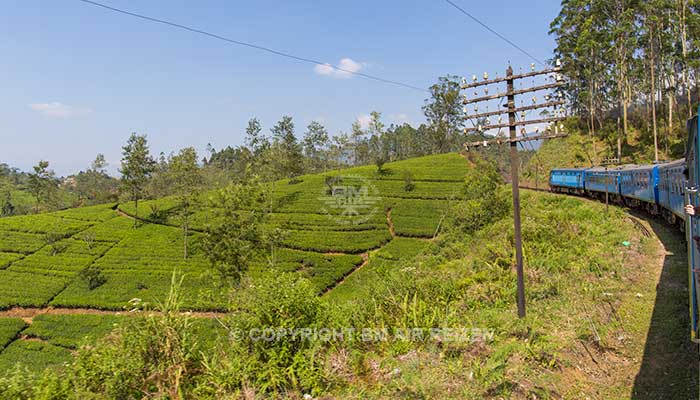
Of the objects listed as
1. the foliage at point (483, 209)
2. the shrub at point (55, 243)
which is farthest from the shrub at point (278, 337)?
the shrub at point (55, 243)

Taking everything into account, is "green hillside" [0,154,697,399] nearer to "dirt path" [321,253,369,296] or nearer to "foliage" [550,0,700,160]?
"dirt path" [321,253,369,296]

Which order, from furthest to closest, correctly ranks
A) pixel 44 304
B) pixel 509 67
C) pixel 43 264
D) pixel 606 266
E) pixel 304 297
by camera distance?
pixel 43 264 → pixel 44 304 → pixel 606 266 → pixel 509 67 → pixel 304 297

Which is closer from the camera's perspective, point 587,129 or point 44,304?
point 44,304

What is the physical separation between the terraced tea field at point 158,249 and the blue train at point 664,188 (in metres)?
14.6

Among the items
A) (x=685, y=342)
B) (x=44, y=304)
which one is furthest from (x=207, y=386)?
(x=44, y=304)

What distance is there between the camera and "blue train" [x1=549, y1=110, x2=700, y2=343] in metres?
4.80

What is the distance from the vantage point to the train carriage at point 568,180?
30.7m

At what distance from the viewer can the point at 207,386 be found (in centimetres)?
596

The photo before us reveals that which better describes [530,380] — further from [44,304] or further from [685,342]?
[44,304]

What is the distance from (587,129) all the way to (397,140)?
68.4 meters

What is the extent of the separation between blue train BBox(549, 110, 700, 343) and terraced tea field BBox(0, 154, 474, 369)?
14.6 meters

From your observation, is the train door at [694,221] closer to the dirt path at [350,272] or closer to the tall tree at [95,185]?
the dirt path at [350,272]

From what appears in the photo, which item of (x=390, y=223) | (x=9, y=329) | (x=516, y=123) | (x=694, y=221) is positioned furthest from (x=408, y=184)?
(x=694, y=221)

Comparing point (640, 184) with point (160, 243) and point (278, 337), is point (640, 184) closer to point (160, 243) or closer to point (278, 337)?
point (278, 337)
